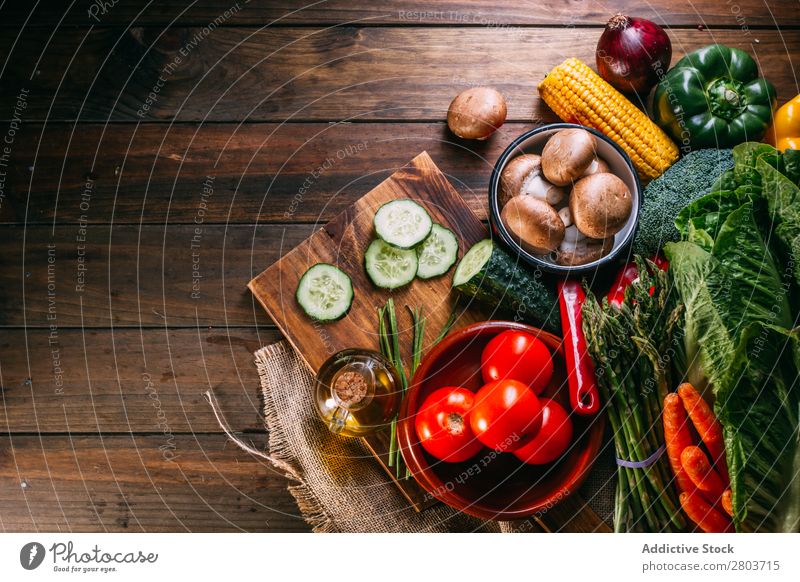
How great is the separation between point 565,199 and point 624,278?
10.4 inches

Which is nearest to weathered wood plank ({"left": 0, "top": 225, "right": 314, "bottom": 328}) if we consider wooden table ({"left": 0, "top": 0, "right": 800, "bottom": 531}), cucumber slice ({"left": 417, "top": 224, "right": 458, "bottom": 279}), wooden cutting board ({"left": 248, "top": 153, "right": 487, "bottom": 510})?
wooden table ({"left": 0, "top": 0, "right": 800, "bottom": 531})

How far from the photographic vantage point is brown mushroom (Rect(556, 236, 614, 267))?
171 centimetres

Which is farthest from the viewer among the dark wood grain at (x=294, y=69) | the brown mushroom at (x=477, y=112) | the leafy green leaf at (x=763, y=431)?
the dark wood grain at (x=294, y=69)

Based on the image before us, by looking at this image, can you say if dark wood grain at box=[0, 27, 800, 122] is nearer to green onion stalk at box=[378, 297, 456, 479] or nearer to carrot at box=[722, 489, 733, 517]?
green onion stalk at box=[378, 297, 456, 479]

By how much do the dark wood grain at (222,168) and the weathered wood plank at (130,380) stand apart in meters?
0.35

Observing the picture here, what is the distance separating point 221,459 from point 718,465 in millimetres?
1299

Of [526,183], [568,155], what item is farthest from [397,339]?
[568,155]

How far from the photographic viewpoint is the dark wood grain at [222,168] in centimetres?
190

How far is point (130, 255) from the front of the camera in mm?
1899

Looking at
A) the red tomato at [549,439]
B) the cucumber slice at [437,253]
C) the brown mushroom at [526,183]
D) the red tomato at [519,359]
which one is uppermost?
the brown mushroom at [526,183]

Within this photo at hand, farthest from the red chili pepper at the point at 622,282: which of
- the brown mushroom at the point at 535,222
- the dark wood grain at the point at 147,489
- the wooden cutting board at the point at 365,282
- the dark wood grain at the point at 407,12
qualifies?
the dark wood grain at the point at 147,489

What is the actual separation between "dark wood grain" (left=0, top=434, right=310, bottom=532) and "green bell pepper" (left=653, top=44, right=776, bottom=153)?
1.47 meters

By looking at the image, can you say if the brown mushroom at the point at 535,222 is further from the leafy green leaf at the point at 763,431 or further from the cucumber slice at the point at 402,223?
the leafy green leaf at the point at 763,431

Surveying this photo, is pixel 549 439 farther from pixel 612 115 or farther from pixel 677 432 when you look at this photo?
pixel 612 115
